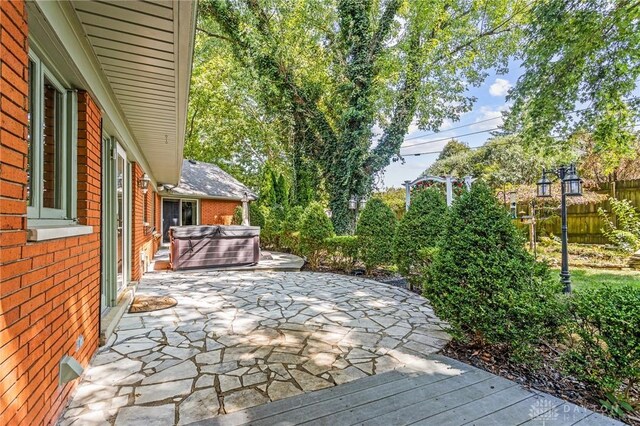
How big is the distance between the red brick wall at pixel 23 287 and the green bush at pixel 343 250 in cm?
637

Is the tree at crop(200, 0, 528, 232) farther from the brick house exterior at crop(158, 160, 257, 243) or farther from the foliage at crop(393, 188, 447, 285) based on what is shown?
the brick house exterior at crop(158, 160, 257, 243)

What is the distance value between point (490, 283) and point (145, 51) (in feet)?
12.3

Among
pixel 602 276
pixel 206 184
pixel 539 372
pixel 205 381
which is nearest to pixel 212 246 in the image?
pixel 205 381

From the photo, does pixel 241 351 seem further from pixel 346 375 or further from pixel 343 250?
pixel 343 250

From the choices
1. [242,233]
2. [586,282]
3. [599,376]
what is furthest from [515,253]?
[242,233]

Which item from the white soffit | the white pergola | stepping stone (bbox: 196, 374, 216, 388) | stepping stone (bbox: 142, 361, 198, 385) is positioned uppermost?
the white soffit

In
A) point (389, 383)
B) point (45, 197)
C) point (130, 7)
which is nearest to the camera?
point (130, 7)

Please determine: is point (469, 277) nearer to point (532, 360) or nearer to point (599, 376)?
point (532, 360)

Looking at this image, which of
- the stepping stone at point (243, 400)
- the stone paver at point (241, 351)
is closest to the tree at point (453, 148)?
the stone paver at point (241, 351)

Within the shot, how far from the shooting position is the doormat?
492 centimetres

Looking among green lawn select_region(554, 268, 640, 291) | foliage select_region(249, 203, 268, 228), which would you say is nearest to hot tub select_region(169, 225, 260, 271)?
foliage select_region(249, 203, 268, 228)

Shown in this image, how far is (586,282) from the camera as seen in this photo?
676 cm

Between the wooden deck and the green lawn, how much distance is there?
5.22 m

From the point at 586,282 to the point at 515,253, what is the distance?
16.1 feet
